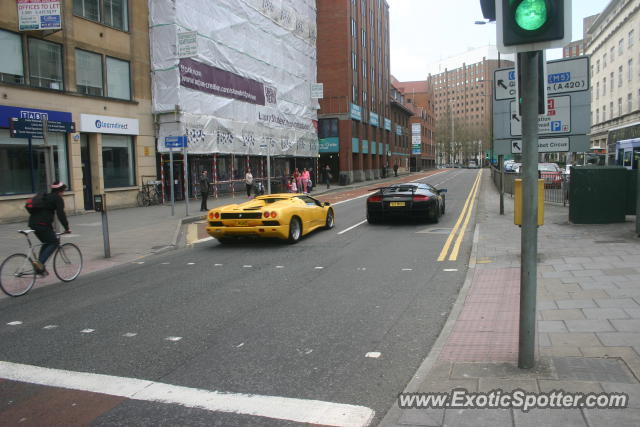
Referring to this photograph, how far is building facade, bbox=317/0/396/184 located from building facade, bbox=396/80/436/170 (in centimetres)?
3653

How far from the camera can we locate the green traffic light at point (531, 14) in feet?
11.7

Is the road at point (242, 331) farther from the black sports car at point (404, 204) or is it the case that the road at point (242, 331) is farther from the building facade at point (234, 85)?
the building facade at point (234, 85)

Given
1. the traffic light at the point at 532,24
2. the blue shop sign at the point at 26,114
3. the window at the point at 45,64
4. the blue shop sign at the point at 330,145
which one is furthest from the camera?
the blue shop sign at the point at 330,145

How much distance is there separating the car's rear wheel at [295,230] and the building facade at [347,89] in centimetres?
3500

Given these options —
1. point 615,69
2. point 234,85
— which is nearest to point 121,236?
point 234,85

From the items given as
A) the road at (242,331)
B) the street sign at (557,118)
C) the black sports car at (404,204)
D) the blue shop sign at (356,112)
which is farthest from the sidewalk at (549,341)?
the blue shop sign at (356,112)

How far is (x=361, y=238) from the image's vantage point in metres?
12.7

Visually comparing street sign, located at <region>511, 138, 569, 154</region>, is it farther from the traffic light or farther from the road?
the traffic light

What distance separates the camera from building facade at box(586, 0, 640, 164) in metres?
51.2

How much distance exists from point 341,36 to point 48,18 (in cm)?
3679

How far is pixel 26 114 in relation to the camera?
1769cm

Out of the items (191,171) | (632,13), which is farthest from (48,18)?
(632,13)

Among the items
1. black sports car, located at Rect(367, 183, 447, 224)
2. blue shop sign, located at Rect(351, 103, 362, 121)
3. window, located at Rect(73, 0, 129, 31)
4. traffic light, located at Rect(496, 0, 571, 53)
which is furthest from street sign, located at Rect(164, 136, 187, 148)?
blue shop sign, located at Rect(351, 103, 362, 121)

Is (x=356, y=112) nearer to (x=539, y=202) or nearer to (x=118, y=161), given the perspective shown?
(x=118, y=161)
